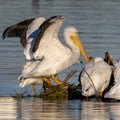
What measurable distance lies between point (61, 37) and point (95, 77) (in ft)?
32.2

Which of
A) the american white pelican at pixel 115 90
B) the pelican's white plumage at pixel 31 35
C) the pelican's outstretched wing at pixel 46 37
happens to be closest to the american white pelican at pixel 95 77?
the american white pelican at pixel 115 90

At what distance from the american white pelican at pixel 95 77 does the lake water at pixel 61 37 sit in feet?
1.01

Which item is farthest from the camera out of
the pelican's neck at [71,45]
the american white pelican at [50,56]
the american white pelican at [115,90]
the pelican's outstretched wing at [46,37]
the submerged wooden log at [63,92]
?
the pelican's neck at [71,45]

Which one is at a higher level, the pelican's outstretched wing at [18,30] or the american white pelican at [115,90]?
the pelican's outstretched wing at [18,30]

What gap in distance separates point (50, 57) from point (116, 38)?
8.47 metres

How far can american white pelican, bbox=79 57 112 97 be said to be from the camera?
54.5 ft

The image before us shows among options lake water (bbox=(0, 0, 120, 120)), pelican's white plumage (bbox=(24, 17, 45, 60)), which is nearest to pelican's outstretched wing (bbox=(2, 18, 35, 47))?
pelican's white plumage (bbox=(24, 17, 45, 60))

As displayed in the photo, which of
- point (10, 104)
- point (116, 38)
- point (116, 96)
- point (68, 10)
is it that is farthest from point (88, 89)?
point (68, 10)

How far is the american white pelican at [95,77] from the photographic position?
16609 millimetres

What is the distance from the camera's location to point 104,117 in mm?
14125

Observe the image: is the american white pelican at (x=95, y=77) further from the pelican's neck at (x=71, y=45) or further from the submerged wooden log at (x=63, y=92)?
the pelican's neck at (x=71, y=45)

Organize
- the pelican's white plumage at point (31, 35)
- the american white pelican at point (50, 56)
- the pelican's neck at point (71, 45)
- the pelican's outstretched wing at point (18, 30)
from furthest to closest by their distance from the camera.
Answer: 1. the pelican's outstretched wing at point (18, 30)
2. the pelican's white plumage at point (31, 35)
3. the pelican's neck at point (71, 45)
4. the american white pelican at point (50, 56)

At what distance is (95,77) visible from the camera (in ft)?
55.0

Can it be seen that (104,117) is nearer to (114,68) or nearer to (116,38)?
(114,68)
